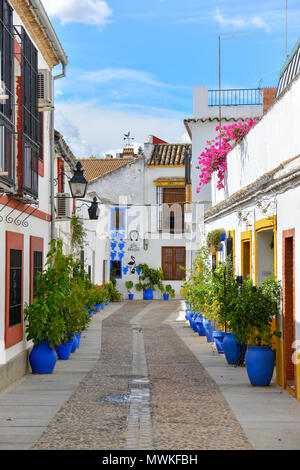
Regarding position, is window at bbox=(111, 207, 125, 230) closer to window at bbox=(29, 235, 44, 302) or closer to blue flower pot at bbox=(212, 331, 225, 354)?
blue flower pot at bbox=(212, 331, 225, 354)

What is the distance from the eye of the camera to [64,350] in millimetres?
13117

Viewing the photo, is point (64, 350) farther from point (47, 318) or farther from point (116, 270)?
point (116, 270)

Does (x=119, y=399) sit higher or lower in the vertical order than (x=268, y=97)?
lower

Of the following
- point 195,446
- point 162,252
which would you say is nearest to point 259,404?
point 195,446

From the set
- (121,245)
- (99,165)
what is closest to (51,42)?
(121,245)

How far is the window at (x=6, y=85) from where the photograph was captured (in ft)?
29.4

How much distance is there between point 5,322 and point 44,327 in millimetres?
909

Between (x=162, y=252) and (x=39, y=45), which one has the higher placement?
(x=39, y=45)

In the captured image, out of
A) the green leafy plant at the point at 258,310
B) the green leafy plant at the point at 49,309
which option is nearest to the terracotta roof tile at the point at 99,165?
the green leafy plant at the point at 49,309

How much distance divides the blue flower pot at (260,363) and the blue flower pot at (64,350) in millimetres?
4492

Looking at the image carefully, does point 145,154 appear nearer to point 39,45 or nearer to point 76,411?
point 39,45

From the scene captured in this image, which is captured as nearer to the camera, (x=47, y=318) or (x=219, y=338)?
(x=47, y=318)

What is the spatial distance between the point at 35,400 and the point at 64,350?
406 cm
